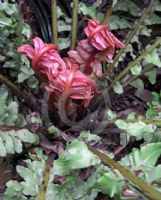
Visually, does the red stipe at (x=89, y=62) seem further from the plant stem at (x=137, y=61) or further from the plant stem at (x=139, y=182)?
the plant stem at (x=139, y=182)

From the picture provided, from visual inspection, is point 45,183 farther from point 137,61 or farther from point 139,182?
point 137,61

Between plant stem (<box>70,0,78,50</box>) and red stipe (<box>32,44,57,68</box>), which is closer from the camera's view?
red stipe (<box>32,44,57,68</box>)

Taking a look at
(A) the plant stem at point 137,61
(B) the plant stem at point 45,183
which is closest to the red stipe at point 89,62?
(A) the plant stem at point 137,61

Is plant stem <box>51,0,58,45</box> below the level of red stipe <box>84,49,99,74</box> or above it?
above

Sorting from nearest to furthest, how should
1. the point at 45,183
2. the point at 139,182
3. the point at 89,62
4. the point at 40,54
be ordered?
the point at 139,182 → the point at 45,183 → the point at 40,54 → the point at 89,62

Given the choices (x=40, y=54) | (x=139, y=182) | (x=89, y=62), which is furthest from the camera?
(x=89, y=62)

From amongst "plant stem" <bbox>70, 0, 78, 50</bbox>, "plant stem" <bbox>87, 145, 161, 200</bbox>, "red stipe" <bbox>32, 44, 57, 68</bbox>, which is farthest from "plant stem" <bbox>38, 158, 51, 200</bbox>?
"plant stem" <bbox>70, 0, 78, 50</bbox>

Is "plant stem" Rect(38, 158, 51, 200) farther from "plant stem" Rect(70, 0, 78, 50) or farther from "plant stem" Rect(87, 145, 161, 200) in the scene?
"plant stem" Rect(70, 0, 78, 50)

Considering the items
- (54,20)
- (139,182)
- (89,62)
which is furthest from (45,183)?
(54,20)

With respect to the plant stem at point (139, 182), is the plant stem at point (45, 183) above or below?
below

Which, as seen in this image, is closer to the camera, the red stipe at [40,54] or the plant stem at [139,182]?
the plant stem at [139,182]

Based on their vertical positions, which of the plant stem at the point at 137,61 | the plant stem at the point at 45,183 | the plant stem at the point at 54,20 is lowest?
the plant stem at the point at 45,183

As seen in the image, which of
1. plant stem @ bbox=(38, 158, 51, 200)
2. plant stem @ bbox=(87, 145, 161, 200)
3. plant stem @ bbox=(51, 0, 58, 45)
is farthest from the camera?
plant stem @ bbox=(51, 0, 58, 45)
